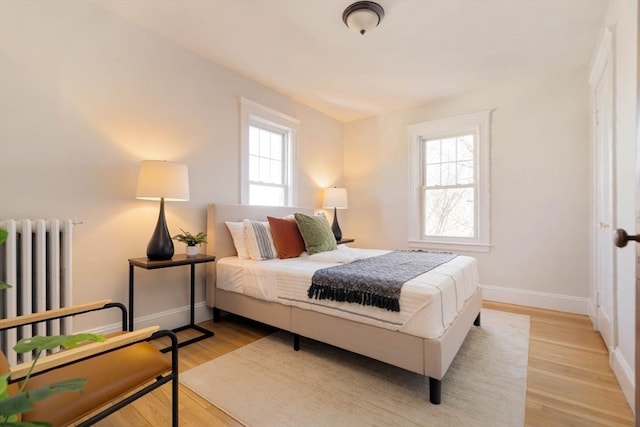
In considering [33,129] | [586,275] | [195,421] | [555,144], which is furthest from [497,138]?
[33,129]

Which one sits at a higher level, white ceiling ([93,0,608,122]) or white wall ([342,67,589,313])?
white ceiling ([93,0,608,122])

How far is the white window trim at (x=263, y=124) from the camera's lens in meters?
3.28

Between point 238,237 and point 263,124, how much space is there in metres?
1.50

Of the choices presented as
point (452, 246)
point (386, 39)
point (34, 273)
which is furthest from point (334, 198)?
point (34, 273)

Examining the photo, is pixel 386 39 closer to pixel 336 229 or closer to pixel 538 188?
pixel 538 188

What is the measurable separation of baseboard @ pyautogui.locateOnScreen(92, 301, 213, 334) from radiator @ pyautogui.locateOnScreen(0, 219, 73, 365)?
17.8 inches

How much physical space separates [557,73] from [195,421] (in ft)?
14.5

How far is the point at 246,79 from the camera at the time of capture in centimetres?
334

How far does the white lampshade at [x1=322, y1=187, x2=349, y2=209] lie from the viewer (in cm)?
426

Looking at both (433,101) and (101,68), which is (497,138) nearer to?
(433,101)

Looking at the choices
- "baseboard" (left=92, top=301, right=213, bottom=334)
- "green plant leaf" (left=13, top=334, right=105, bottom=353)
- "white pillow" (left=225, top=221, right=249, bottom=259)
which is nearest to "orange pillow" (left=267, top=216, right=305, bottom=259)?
"white pillow" (left=225, top=221, right=249, bottom=259)

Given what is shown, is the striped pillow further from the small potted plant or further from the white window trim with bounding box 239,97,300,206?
the white window trim with bounding box 239,97,300,206

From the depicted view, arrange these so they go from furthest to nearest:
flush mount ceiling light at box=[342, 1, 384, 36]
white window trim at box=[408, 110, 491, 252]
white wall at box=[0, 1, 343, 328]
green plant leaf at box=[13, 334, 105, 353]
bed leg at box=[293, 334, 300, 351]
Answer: white window trim at box=[408, 110, 491, 252] < bed leg at box=[293, 334, 300, 351] < flush mount ceiling light at box=[342, 1, 384, 36] < white wall at box=[0, 1, 343, 328] < green plant leaf at box=[13, 334, 105, 353]

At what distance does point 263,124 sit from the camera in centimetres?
360
